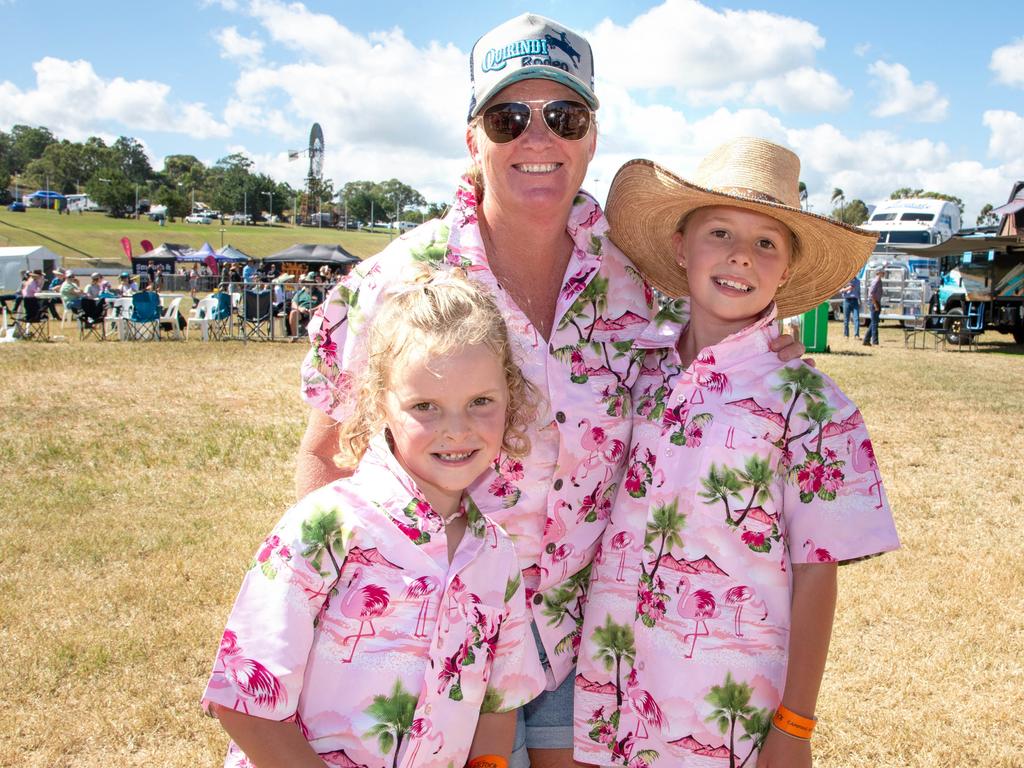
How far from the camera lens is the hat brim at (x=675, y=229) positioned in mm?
2070

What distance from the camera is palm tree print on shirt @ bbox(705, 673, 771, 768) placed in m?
1.79

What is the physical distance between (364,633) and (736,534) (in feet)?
2.73

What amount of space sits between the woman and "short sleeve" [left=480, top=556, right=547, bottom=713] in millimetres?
293

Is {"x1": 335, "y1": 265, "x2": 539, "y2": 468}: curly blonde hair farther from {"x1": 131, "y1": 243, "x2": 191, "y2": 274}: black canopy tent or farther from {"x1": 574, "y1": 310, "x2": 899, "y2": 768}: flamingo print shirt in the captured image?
{"x1": 131, "y1": 243, "x2": 191, "y2": 274}: black canopy tent

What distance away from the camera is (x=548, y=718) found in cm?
209

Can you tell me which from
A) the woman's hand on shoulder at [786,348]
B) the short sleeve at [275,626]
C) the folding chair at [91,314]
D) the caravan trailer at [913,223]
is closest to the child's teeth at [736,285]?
the woman's hand on shoulder at [786,348]

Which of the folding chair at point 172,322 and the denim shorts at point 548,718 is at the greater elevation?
the folding chair at point 172,322

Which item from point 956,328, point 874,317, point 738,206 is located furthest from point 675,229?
point 956,328

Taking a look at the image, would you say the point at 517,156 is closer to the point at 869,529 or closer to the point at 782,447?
the point at 782,447

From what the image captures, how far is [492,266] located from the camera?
2209mm

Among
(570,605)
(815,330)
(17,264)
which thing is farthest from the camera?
(17,264)

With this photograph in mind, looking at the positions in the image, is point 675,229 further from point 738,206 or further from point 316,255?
point 316,255

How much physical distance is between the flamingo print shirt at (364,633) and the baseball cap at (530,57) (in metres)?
1.10

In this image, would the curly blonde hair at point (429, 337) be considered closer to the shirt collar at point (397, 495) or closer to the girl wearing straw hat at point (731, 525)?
the shirt collar at point (397, 495)
